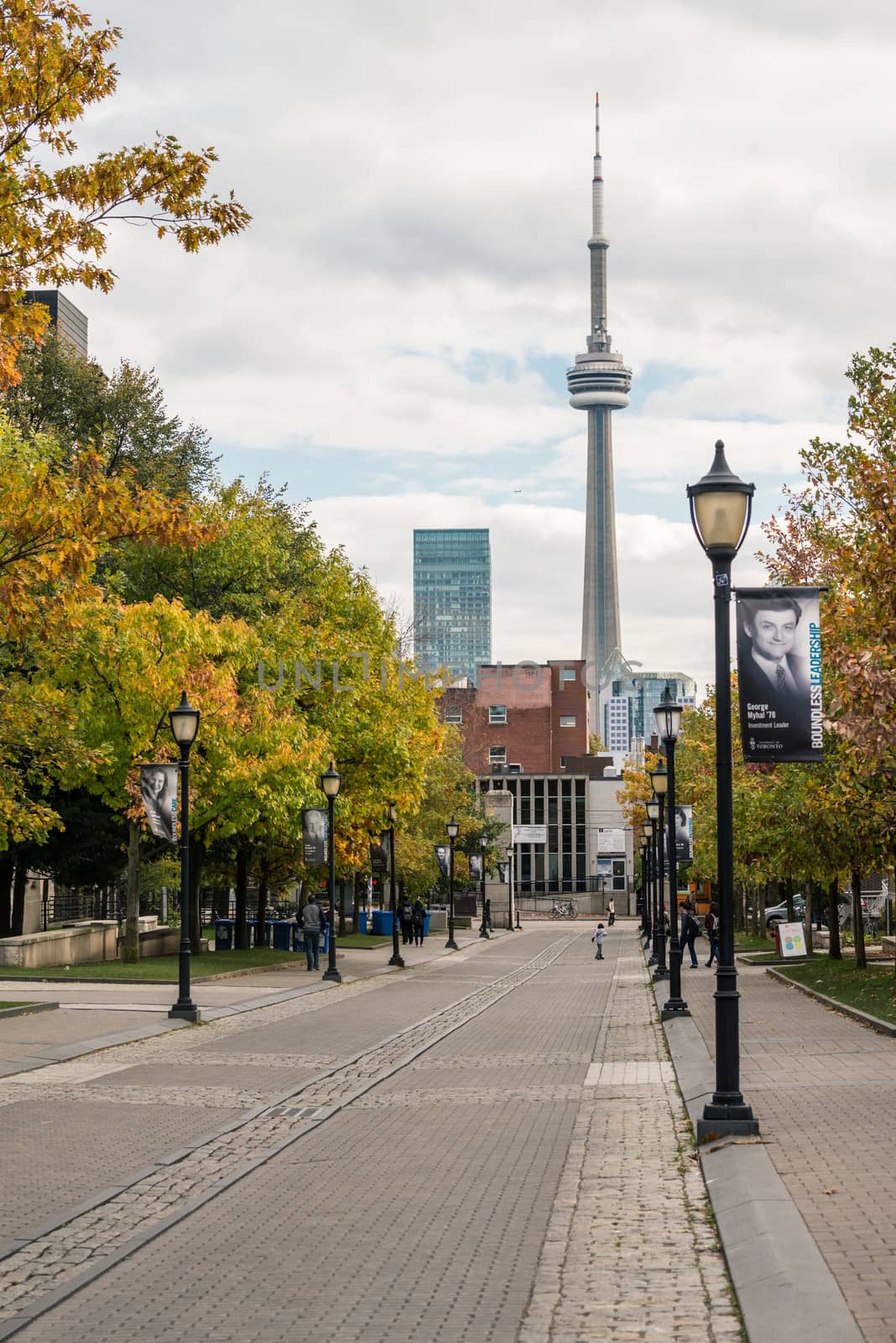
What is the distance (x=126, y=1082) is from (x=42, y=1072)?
123cm

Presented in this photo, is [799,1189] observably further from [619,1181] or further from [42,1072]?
[42,1072]

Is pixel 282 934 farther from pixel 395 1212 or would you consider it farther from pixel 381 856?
pixel 395 1212

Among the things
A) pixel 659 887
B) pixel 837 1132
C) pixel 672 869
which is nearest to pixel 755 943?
pixel 659 887

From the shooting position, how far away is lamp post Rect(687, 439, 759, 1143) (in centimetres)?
1189

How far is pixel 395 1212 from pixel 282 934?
40774mm

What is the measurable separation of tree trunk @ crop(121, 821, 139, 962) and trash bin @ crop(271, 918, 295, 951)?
549 inches

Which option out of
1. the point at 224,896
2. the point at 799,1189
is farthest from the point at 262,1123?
the point at 224,896

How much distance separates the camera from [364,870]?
58.1 meters

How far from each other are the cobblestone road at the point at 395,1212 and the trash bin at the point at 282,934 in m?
30.1

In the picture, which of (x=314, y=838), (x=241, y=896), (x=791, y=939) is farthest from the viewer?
(x=241, y=896)

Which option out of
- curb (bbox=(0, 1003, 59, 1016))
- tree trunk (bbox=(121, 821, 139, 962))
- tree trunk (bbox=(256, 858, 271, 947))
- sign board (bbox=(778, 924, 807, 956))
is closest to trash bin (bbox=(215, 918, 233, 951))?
tree trunk (bbox=(256, 858, 271, 947))

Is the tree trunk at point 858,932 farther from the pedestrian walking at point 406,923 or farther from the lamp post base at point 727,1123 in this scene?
the pedestrian walking at point 406,923

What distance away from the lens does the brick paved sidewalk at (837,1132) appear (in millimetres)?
7566

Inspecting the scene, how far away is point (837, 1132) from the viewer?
468 inches
